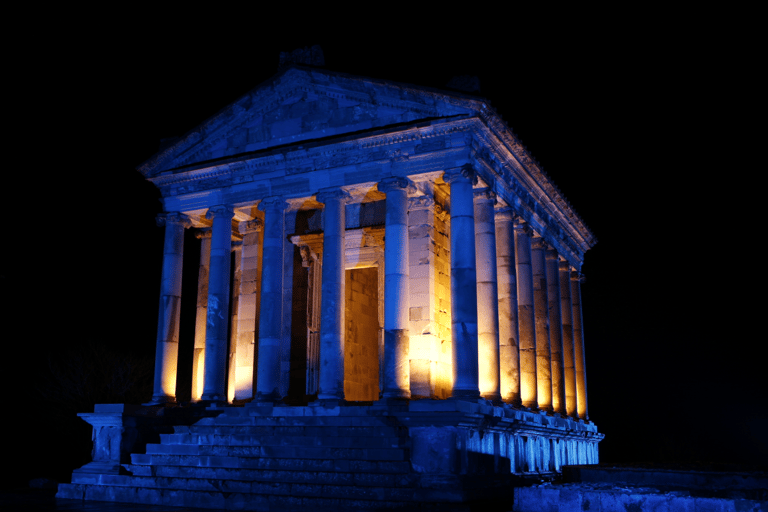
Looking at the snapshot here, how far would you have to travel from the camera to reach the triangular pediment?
21.8m

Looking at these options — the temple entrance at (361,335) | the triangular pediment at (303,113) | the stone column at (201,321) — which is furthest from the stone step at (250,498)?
the triangular pediment at (303,113)

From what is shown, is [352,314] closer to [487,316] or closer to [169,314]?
[169,314]

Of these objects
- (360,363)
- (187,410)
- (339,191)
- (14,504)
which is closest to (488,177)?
(339,191)

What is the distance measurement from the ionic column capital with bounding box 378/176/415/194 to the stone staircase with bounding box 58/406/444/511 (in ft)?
22.2

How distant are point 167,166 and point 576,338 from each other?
19.7 metres

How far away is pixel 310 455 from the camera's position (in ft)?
61.6

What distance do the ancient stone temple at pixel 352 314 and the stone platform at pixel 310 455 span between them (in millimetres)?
57

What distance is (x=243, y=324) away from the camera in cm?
2648

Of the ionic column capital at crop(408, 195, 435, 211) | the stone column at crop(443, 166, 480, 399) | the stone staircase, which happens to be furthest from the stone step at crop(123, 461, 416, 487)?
the ionic column capital at crop(408, 195, 435, 211)

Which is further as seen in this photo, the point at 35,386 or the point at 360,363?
the point at 35,386

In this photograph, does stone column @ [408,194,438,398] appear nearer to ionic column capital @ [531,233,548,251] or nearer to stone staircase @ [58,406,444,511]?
stone staircase @ [58,406,444,511]

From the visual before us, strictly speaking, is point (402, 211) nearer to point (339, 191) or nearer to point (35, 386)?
point (339, 191)

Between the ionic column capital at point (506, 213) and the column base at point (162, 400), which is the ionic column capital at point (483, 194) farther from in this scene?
the column base at point (162, 400)

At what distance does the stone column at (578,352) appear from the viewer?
3180 centimetres
